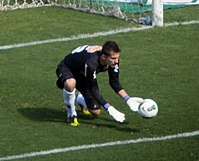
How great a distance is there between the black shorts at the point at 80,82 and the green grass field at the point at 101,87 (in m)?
0.28

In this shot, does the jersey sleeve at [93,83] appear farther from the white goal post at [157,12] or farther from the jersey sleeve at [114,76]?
the white goal post at [157,12]

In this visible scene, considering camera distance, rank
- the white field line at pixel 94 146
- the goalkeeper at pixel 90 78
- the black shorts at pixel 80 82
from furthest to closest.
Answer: the black shorts at pixel 80 82, the goalkeeper at pixel 90 78, the white field line at pixel 94 146

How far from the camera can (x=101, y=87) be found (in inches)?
526

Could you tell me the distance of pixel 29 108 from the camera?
1239 centimetres

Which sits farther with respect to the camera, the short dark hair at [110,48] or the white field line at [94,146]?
the short dark hair at [110,48]

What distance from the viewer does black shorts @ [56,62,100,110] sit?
11477mm

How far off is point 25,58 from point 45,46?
889 mm

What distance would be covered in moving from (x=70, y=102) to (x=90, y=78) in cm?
61

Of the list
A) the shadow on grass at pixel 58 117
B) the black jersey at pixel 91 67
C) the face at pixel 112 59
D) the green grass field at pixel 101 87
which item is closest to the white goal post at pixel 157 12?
the green grass field at pixel 101 87

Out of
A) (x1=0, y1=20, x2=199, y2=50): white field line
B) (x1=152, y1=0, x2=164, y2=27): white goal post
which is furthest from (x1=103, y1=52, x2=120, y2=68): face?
(x1=152, y1=0, x2=164, y2=27): white goal post

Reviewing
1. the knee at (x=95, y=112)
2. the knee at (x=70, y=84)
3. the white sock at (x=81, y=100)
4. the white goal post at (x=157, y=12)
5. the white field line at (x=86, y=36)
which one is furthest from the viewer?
the white goal post at (x=157, y=12)

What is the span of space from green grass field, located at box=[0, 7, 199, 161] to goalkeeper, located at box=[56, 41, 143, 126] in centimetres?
26

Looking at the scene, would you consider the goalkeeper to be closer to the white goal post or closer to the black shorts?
the black shorts

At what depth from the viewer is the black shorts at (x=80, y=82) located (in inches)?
452
